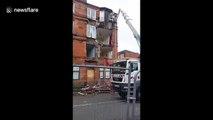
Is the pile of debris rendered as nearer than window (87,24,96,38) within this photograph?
Yes

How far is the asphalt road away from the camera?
2.37 metres

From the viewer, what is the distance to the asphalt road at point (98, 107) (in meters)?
2.37

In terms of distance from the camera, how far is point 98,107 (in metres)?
2.49

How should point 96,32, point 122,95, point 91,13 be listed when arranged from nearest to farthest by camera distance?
point 122,95 < point 91,13 < point 96,32
